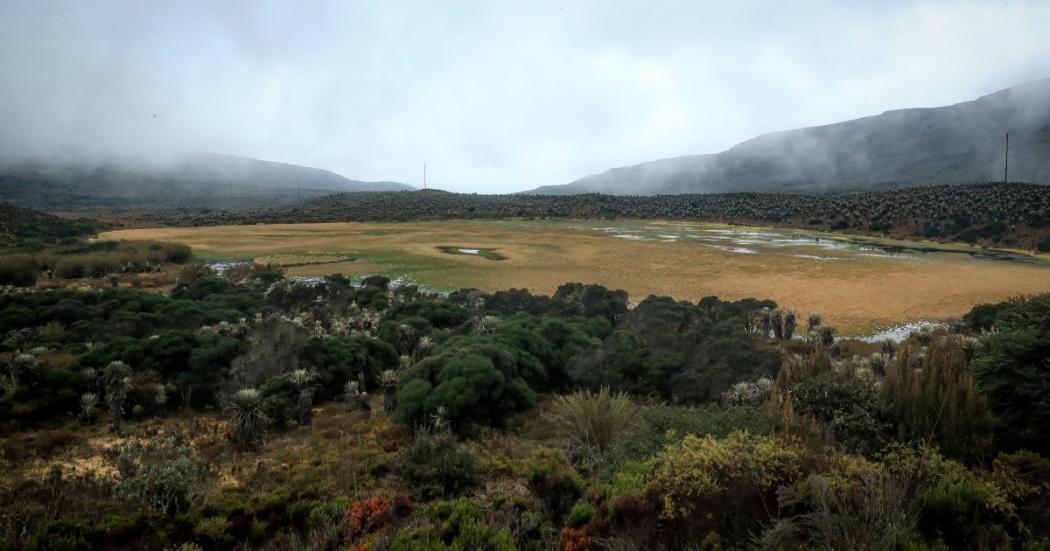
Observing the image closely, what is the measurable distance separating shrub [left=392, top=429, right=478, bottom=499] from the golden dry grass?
18046 millimetres

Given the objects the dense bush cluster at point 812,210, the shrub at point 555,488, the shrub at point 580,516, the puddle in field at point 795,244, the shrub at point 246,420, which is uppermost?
the dense bush cluster at point 812,210

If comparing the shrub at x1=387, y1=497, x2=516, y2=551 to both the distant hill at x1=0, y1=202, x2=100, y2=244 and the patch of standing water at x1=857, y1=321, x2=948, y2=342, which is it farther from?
the distant hill at x1=0, y1=202, x2=100, y2=244

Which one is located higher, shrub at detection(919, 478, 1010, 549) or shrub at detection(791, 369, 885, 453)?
shrub at detection(919, 478, 1010, 549)

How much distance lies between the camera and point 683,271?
33031mm

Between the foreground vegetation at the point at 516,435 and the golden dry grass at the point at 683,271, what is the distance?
671 centimetres

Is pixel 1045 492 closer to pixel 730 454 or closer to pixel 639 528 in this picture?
pixel 730 454

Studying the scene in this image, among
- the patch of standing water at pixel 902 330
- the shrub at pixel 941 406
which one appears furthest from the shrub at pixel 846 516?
the patch of standing water at pixel 902 330

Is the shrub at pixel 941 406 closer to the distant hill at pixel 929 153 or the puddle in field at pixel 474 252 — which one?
the puddle in field at pixel 474 252

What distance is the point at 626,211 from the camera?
8431cm

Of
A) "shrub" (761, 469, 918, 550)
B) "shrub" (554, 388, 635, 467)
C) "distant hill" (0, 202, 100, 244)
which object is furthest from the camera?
"distant hill" (0, 202, 100, 244)

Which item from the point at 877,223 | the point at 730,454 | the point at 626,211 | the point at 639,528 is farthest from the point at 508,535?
the point at 626,211

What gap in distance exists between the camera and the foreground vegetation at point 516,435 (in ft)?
16.5

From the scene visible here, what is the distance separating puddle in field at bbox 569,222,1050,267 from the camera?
3944cm

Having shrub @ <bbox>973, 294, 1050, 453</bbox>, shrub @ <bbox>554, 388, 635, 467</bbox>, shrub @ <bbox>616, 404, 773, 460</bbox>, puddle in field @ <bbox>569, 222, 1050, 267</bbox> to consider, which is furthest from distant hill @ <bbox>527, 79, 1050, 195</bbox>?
shrub @ <bbox>616, 404, 773, 460</bbox>
